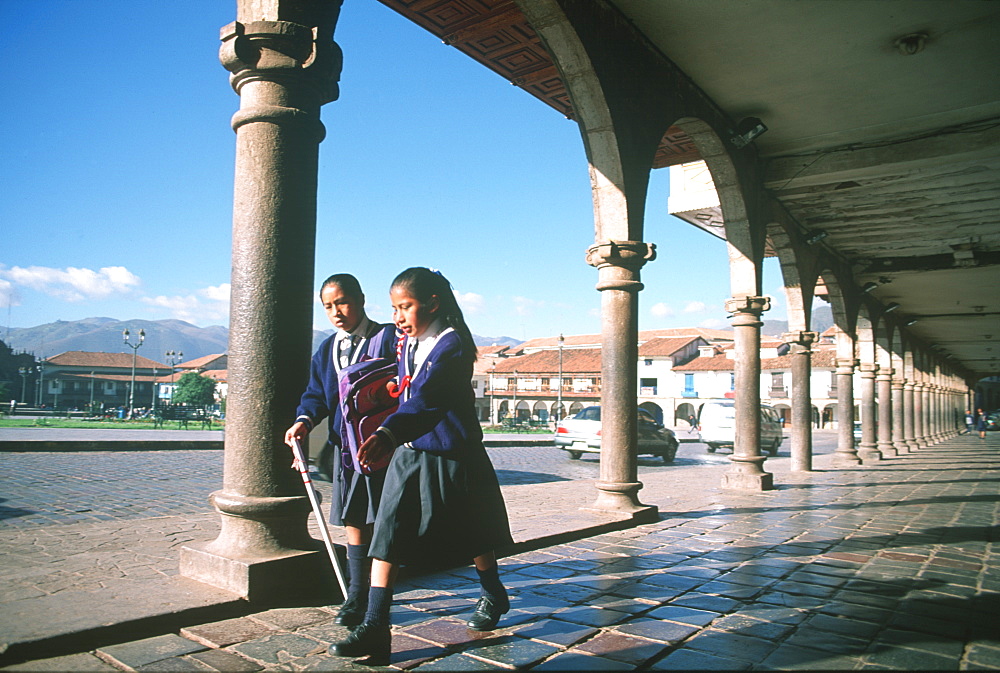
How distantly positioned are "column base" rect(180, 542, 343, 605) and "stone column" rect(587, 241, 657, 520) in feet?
10.8

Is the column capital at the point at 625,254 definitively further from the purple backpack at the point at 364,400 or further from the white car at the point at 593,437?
the white car at the point at 593,437

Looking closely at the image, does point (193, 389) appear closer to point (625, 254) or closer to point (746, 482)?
point (746, 482)

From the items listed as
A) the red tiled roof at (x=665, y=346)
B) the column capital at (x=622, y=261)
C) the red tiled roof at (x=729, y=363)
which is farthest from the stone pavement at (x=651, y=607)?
the red tiled roof at (x=665, y=346)

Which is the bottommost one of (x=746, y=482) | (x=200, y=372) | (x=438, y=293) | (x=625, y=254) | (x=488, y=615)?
(x=746, y=482)

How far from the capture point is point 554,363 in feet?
212

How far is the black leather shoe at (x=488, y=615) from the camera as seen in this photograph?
2850mm

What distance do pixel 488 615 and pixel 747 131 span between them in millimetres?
6958

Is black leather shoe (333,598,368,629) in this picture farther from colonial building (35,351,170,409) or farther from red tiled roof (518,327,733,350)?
colonial building (35,351,170,409)

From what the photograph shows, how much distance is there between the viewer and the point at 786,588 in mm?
3779

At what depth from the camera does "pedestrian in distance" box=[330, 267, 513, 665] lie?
247cm

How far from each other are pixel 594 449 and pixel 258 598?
12882mm

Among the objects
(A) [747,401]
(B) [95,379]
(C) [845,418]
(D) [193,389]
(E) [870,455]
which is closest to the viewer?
(A) [747,401]

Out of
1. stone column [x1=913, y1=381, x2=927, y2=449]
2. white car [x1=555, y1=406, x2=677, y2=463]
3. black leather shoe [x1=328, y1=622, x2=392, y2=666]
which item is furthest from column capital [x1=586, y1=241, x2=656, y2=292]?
stone column [x1=913, y1=381, x2=927, y2=449]

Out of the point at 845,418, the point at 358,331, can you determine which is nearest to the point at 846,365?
the point at 845,418
